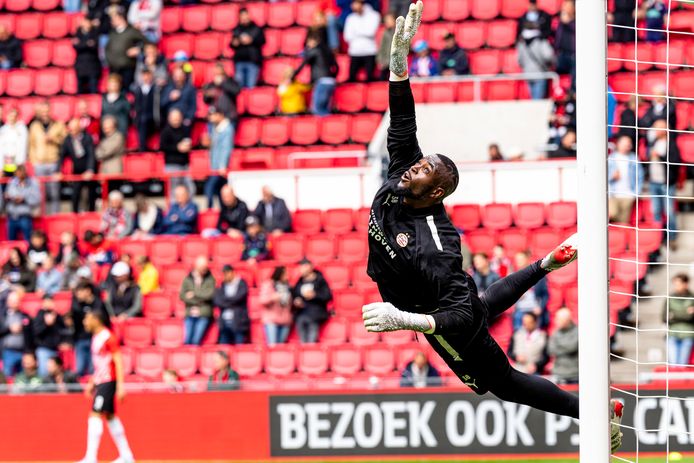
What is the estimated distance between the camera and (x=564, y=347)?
14.7 m

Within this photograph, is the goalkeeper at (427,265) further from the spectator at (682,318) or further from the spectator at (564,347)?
the spectator at (682,318)

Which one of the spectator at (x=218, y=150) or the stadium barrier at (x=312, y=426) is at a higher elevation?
the spectator at (x=218, y=150)

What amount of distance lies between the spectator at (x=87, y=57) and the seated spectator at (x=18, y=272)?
376 centimetres

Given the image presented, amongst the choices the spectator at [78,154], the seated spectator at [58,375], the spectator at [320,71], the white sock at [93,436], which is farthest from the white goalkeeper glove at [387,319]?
the spectator at [78,154]

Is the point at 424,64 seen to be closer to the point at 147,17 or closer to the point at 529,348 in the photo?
the point at 147,17

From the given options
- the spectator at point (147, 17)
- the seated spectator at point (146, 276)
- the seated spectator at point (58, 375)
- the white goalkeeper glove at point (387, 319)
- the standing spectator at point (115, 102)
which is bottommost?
the seated spectator at point (58, 375)

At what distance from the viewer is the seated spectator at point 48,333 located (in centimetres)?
1650

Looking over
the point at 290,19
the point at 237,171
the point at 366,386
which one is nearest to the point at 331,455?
the point at 366,386

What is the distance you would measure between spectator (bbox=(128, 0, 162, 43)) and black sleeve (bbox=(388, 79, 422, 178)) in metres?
13.6

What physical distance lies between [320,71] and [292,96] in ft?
2.00

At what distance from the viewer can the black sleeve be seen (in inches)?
280

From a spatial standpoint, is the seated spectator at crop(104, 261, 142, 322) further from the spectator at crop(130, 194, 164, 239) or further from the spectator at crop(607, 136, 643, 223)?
the spectator at crop(607, 136, 643, 223)

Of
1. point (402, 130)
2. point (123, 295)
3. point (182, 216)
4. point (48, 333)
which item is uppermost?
point (402, 130)

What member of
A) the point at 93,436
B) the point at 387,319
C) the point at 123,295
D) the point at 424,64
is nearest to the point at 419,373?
the point at 93,436
